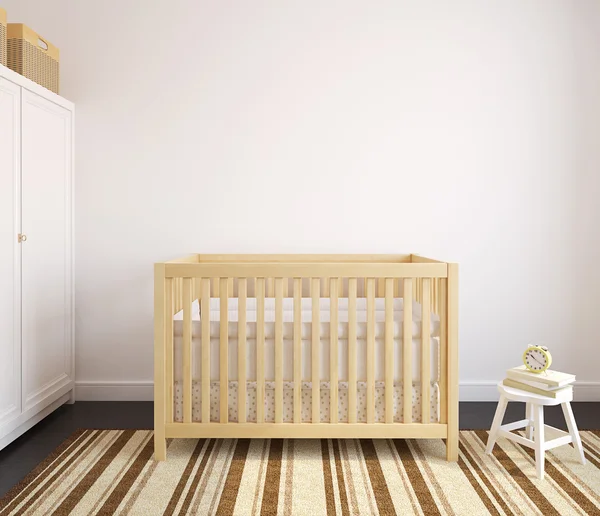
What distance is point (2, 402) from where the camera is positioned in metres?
2.21

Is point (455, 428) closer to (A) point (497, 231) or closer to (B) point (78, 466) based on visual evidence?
(A) point (497, 231)

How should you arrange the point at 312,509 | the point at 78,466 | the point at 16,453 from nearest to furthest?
the point at 312,509, the point at 78,466, the point at 16,453

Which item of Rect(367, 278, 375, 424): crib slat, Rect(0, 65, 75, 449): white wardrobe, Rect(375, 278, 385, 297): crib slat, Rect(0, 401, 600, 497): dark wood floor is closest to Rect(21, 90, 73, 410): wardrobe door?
Rect(0, 65, 75, 449): white wardrobe

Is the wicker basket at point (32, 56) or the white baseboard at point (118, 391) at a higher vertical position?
the wicker basket at point (32, 56)

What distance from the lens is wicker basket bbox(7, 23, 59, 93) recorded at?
97.5 inches

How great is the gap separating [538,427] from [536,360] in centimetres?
27

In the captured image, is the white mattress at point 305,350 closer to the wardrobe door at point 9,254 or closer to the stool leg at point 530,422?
the stool leg at point 530,422

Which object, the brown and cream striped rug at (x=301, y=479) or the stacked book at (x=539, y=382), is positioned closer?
the brown and cream striped rug at (x=301, y=479)

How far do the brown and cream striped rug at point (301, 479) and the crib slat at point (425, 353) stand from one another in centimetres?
20

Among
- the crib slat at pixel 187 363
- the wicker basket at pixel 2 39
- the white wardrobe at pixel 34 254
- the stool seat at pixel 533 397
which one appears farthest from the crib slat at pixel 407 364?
the wicker basket at pixel 2 39

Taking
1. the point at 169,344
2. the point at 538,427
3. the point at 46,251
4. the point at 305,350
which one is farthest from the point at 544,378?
the point at 46,251

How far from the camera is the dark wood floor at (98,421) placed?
2176mm

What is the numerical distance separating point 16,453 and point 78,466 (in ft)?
1.08

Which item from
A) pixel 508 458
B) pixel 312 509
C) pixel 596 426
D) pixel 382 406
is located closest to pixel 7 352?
pixel 312 509
